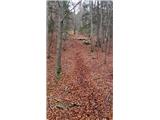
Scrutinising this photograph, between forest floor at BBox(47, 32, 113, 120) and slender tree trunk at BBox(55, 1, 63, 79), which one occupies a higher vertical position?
slender tree trunk at BBox(55, 1, 63, 79)

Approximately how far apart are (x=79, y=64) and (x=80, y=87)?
19 cm

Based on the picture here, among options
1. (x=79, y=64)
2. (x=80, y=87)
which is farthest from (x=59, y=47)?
(x=80, y=87)

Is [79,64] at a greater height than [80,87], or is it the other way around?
[79,64]

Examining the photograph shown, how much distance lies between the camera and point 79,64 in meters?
3.23

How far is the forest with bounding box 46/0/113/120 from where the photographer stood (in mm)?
3219

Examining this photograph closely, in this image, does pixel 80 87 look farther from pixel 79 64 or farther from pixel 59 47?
pixel 59 47

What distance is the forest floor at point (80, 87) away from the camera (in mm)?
3225

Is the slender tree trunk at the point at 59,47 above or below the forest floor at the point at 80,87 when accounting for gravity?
above

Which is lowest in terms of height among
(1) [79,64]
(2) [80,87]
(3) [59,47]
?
(2) [80,87]
